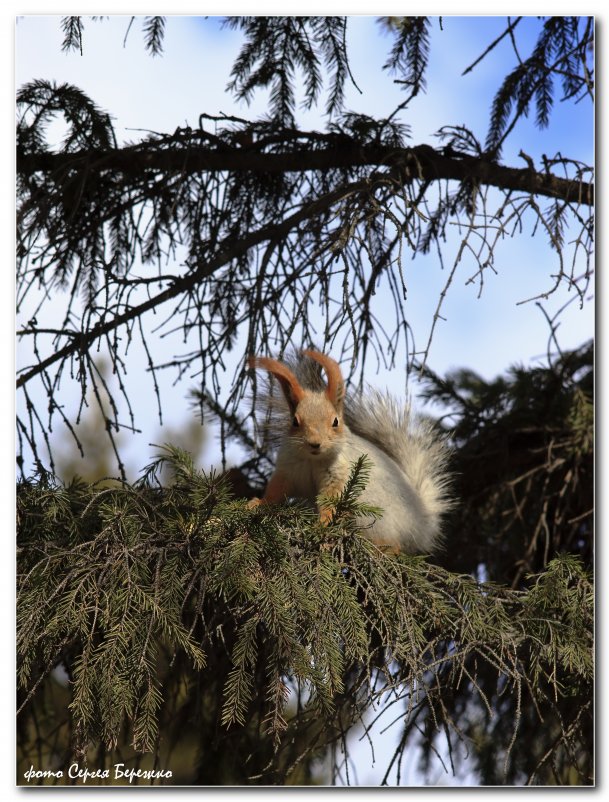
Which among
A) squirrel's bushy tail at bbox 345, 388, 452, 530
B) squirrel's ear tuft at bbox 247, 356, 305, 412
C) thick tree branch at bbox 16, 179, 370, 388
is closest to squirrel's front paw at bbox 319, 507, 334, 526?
squirrel's ear tuft at bbox 247, 356, 305, 412

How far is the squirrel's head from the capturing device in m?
1.74

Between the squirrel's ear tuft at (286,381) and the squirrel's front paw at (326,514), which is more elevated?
the squirrel's ear tuft at (286,381)

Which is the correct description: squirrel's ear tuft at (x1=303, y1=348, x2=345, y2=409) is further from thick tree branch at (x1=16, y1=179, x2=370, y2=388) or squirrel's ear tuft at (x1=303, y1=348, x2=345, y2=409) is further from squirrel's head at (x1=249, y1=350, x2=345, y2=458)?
thick tree branch at (x1=16, y1=179, x2=370, y2=388)

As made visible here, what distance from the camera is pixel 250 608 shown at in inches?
58.2

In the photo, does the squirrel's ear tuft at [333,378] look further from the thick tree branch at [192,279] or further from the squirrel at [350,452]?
the thick tree branch at [192,279]

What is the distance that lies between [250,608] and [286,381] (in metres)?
0.48

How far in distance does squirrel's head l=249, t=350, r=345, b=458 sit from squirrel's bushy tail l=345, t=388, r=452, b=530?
26 cm

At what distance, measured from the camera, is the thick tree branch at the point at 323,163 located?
87.6 inches

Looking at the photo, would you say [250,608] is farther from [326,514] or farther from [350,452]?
[350,452]

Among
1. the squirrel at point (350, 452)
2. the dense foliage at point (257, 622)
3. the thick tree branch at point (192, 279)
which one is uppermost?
the thick tree branch at point (192, 279)

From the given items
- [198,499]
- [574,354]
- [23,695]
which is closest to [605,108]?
[574,354]

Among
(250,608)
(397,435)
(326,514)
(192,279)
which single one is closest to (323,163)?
(192,279)

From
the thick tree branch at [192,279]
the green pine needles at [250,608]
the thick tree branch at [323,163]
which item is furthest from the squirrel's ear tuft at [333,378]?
the thick tree branch at [323,163]

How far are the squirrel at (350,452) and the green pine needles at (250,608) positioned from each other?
4.6 inches
